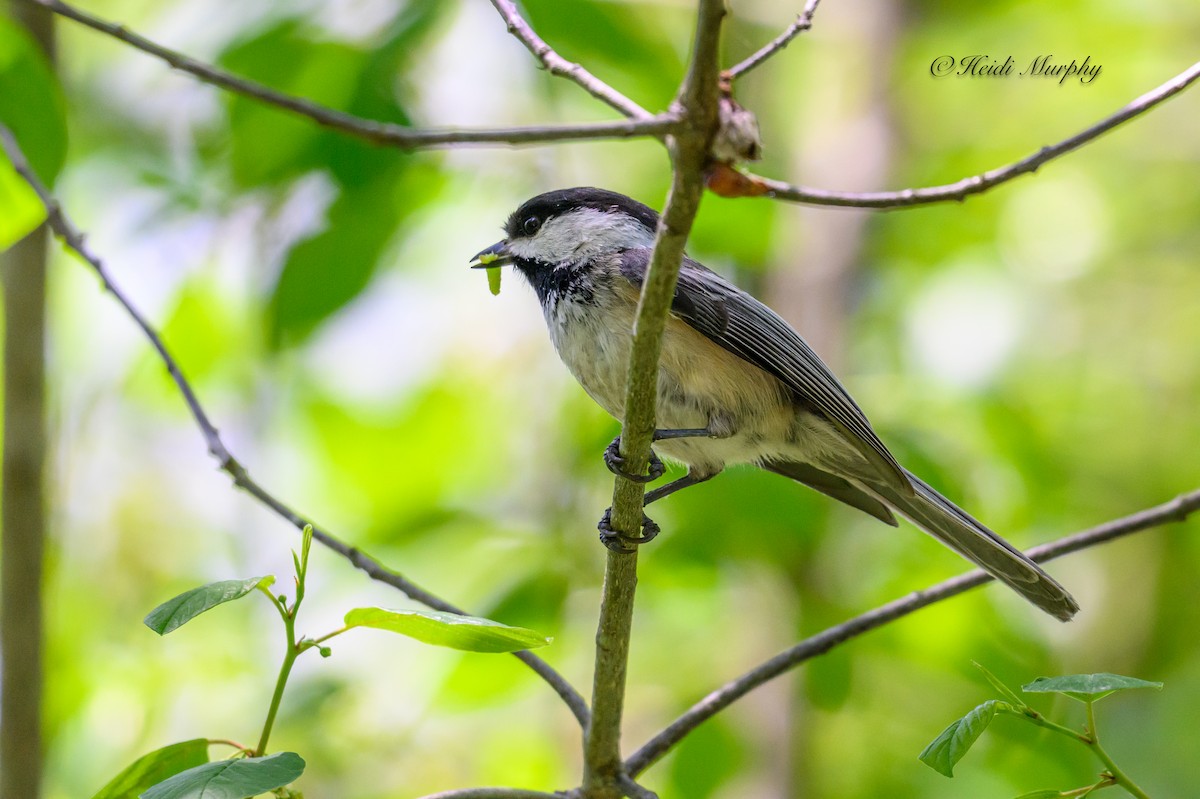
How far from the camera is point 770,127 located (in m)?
4.58

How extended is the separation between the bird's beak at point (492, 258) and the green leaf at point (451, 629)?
1.58 meters

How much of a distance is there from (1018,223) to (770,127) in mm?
1195

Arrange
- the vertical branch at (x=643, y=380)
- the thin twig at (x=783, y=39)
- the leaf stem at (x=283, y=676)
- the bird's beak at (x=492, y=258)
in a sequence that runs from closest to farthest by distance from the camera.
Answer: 1. the vertical branch at (x=643, y=380)
2. the leaf stem at (x=283, y=676)
3. the thin twig at (x=783, y=39)
4. the bird's beak at (x=492, y=258)

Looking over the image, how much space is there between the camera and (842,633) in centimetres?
196

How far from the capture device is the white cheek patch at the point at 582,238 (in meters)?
2.58

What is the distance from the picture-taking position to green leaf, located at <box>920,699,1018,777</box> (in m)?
1.19

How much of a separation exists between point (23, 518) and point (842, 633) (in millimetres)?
1505

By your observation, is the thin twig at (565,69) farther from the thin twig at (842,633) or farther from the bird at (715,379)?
the thin twig at (842,633)

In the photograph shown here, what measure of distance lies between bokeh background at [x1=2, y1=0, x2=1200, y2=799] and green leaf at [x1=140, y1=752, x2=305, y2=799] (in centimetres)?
123

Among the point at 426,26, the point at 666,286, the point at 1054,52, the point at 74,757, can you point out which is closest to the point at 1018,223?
the point at 1054,52

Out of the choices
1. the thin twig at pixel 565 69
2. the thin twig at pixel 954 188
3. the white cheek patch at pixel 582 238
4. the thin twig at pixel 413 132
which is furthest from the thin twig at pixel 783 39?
the white cheek patch at pixel 582 238

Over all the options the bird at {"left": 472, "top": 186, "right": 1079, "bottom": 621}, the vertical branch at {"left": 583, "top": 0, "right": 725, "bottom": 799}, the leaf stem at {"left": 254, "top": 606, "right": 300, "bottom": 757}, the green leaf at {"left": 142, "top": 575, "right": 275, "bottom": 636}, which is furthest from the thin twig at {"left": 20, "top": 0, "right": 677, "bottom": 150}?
the bird at {"left": 472, "top": 186, "right": 1079, "bottom": 621}

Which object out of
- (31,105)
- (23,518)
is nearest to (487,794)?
(23,518)

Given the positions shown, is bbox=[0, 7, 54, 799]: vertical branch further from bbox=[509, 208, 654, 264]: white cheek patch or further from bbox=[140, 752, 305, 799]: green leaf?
bbox=[509, 208, 654, 264]: white cheek patch
